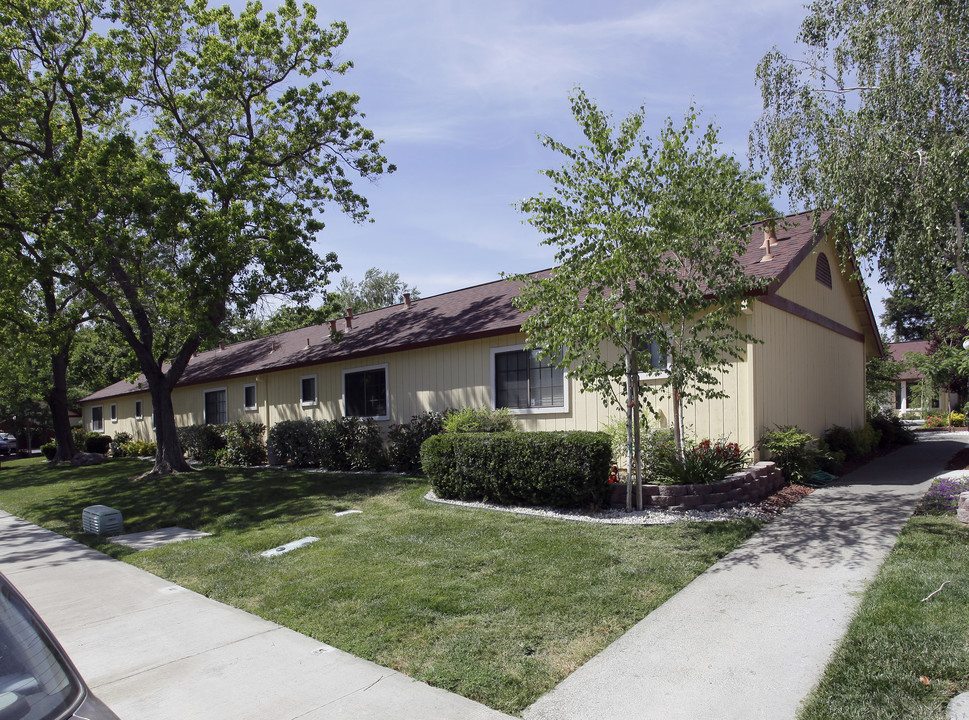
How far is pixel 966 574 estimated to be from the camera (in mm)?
5344

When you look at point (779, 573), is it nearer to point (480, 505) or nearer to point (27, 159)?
point (480, 505)

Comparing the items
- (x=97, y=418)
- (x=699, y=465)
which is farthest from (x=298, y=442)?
(x=97, y=418)

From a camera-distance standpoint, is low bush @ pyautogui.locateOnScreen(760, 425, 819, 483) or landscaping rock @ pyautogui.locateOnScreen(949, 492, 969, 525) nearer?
landscaping rock @ pyautogui.locateOnScreen(949, 492, 969, 525)

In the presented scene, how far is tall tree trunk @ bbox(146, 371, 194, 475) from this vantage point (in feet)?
55.5

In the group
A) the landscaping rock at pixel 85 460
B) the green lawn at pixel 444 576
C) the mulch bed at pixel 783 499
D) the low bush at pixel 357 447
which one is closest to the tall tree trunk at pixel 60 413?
the landscaping rock at pixel 85 460

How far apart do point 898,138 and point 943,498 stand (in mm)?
6760

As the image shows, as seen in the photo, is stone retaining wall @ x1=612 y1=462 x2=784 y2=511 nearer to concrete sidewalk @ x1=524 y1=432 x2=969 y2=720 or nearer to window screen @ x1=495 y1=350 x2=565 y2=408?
concrete sidewalk @ x1=524 y1=432 x2=969 y2=720

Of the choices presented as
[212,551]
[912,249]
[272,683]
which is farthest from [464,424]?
[912,249]

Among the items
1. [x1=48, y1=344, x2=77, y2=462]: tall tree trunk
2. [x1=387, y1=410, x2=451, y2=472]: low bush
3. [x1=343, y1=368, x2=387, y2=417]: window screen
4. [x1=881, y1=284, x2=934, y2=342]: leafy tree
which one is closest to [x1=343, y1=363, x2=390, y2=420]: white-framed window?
[x1=343, y1=368, x2=387, y2=417]: window screen

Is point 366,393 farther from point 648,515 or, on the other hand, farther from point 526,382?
point 648,515

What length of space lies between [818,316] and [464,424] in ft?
26.4

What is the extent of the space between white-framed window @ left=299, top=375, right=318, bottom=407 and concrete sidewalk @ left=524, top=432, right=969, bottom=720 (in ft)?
45.3

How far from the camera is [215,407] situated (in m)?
23.2

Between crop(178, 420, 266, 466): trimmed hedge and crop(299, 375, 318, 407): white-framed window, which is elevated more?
crop(299, 375, 318, 407): white-framed window
